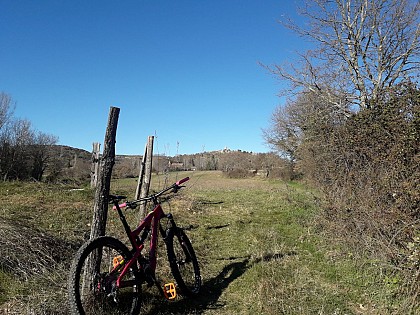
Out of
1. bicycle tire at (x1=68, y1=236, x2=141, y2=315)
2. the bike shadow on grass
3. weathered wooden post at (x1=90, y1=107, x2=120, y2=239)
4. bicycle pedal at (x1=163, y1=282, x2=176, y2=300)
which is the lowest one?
the bike shadow on grass

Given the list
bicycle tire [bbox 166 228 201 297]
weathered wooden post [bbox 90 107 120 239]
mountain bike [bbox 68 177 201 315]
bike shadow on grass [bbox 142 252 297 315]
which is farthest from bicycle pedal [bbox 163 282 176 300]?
weathered wooden post [bbox 90 107 120 239]

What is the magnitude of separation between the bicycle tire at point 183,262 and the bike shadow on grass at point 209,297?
0.53 ft

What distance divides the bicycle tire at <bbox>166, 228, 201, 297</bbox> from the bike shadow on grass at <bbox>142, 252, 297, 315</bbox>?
16 cm

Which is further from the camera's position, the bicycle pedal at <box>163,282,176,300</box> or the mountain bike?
the bicycle pedal at <box>163,282,176,300</box>

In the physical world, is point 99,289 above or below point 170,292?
above

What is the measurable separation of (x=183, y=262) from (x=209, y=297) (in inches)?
24.6

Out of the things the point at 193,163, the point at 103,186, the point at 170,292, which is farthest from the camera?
the point at 193,163

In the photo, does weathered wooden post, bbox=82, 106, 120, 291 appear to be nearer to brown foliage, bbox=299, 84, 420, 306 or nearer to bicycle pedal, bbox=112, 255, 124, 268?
bicycle pedal, bbox=112, 255, 124, 268

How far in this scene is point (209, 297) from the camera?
190 inches

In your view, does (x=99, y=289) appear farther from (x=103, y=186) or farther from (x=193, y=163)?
(x=193, y=163)

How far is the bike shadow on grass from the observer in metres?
4.29

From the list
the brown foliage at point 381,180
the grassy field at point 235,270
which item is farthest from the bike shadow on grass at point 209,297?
the brown foliage at point 381,180

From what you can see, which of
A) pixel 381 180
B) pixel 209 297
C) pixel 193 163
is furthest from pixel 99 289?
pixel 193 163

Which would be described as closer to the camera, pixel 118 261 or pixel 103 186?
pixel 118 261
